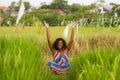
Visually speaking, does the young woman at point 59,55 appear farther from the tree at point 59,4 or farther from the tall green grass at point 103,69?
the tree at point 59,4

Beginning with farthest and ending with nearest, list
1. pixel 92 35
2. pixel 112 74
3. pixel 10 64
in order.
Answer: pixel 92 35 < pixel 10 64 < pixel 112 74

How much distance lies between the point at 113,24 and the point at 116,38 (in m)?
5.39

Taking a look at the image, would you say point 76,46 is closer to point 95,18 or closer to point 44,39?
point 44,39

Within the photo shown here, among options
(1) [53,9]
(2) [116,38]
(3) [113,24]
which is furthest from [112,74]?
(1) [53,9]

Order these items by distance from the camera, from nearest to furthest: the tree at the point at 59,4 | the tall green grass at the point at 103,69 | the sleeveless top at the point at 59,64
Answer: the tall green grass at the point at 103,69, the sleeveless top at the point at 59,64, the tree at the point at 59,4

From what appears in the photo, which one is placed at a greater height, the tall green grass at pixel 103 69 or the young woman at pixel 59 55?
the tall green grass at pixel 103 69

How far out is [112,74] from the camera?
3.49 m

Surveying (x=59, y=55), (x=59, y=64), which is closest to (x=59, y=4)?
(x=59, y=55)

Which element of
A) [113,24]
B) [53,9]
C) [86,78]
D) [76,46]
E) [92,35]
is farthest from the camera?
[53,9]

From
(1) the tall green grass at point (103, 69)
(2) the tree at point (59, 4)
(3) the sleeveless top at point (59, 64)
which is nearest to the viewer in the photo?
(1) the tall green grass at point (103, 69)

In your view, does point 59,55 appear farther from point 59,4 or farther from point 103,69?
point 59,4

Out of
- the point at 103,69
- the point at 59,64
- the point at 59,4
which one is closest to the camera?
the point at 103,69

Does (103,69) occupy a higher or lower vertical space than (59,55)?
higher

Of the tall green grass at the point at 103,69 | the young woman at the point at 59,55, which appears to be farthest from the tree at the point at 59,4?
the tall green grass at the point at 103,69
